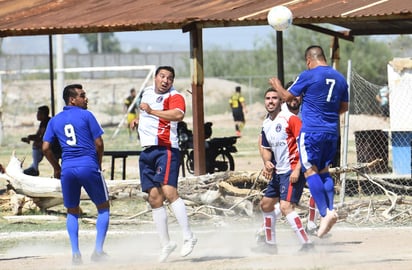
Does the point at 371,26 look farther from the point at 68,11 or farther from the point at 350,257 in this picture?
the point at 350,257

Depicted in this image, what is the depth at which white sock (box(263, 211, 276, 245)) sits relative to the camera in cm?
1138

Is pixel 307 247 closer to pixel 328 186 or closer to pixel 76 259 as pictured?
pixel 328 186

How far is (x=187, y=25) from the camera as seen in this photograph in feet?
52.4

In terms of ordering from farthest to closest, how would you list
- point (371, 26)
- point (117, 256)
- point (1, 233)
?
point (371, 26)
point (1, 233)
point (117, 256)

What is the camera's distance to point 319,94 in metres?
10.6

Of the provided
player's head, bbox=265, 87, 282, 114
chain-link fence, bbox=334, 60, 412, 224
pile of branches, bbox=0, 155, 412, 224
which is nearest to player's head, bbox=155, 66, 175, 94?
player's head, bbox=265, 87, 282, 114

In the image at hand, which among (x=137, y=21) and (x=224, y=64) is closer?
(x=137, y=21)

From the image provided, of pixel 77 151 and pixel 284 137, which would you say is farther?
pixel 284 137

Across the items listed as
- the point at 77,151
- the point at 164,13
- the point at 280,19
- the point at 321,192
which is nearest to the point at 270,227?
the point at 321,192

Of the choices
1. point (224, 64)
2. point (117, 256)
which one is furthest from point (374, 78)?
point (117, 256)

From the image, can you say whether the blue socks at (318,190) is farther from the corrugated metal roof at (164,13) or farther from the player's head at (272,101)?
the corrugated metal roof at (164,13)

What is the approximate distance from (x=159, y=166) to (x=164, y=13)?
6.14 metres

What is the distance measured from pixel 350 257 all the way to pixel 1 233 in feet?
17.7

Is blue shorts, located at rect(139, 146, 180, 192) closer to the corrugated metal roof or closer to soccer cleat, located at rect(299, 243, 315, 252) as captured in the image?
soccer cleat, located at rect(299, 243, 315, 252)
